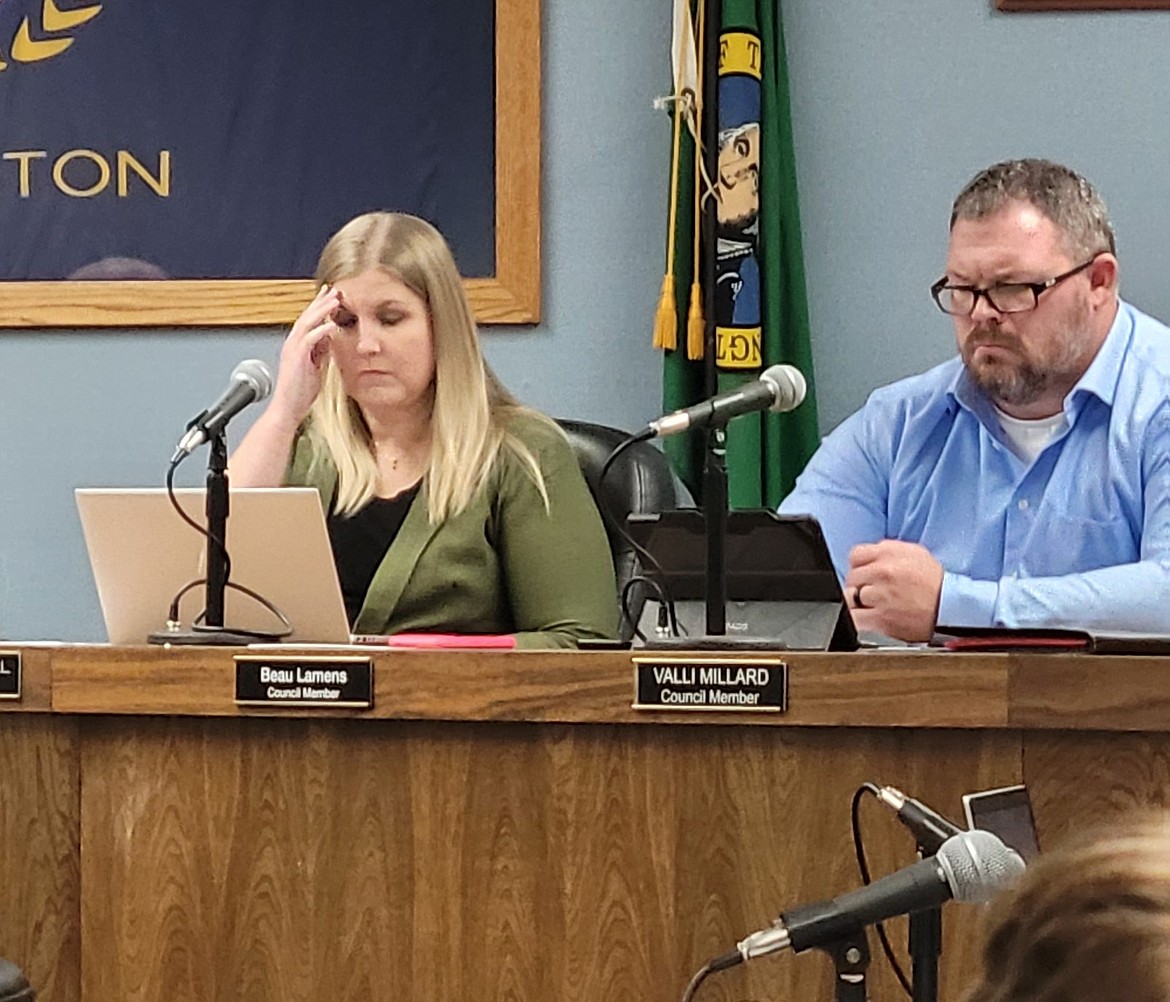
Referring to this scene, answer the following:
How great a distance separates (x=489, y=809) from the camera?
1.75 meters

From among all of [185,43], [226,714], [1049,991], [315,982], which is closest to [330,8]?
[185,43]

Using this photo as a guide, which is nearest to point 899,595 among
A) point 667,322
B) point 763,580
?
point 763,580

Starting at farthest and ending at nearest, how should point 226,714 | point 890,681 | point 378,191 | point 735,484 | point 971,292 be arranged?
point 378,191
point 735,484
point 971,292
point 226,714
point 890,681

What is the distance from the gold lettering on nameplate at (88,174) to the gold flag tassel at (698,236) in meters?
0.93

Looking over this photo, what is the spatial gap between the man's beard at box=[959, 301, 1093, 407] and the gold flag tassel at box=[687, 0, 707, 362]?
0.51m

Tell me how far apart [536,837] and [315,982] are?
25 cm

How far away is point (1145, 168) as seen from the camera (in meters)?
3.06

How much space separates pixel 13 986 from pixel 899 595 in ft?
3.61

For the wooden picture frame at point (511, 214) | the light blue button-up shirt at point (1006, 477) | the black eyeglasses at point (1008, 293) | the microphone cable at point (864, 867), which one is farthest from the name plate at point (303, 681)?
the wooden picture frame at point (511, 214)

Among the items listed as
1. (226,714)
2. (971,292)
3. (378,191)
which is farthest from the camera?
(378,191)

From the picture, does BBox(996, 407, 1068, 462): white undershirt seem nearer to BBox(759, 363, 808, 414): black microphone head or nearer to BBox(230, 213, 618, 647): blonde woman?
BBox(230, 213, 618, 647): blonde woman

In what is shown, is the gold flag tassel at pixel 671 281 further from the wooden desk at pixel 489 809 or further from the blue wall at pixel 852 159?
the wooden desk at pixel 489 809

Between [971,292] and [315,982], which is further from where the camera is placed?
[971,292]

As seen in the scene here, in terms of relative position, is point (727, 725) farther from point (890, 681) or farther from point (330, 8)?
point (330, 8)
